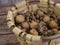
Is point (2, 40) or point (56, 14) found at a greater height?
point (56, 14)

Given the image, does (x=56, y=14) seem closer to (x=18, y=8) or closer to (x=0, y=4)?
(x=18, y=8)

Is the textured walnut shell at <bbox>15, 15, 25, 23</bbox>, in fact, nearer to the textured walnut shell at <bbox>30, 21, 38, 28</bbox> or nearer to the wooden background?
the textured walnut shell at <bbox>30, 21, 38, 28</bbox>

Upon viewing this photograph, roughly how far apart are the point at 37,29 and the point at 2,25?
459 mm

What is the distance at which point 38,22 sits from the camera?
818 mm

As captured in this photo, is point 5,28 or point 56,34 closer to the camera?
point 56,34

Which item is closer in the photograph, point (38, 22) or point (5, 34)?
point (38, 22)

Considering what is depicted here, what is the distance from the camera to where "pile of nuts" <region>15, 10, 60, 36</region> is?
0.76 meters

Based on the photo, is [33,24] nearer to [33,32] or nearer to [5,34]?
[33,32]

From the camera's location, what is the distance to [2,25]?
1.18 m

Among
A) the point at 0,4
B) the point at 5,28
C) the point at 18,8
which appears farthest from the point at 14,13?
the point at 0,4

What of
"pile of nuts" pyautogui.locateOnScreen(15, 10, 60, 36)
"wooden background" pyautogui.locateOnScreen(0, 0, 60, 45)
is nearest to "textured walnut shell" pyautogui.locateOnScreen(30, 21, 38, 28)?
"pile of nuts" pyautogui.locateOnScreen(15, 10, 60, 36)

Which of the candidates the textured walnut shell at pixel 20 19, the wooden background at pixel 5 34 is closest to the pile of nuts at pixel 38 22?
the textured walnut shell at pixel 20 19

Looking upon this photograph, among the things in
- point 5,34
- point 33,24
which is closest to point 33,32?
point 33,24

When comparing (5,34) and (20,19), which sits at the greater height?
(20,19)
